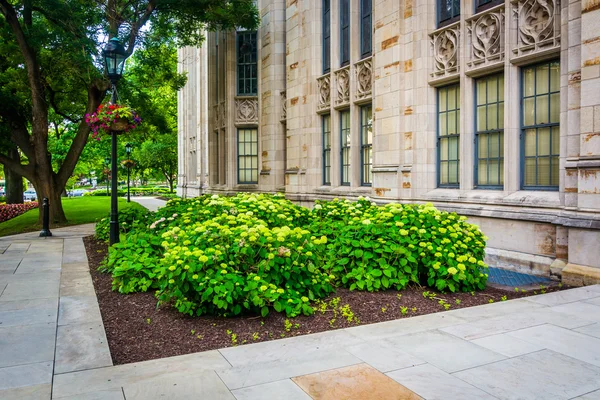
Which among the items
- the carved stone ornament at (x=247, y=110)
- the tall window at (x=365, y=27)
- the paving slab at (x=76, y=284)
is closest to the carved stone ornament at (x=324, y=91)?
the tall window at (x=365, y=27)

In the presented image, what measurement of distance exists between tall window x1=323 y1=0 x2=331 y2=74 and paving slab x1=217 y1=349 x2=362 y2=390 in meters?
13.0

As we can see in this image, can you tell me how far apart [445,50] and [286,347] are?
8707mm

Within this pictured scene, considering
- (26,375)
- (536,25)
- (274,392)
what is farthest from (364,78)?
(26,375)

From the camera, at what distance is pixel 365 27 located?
573 inches

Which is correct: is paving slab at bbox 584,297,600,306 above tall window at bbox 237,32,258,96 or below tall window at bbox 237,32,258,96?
below

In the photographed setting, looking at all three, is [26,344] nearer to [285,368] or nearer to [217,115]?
[285,368]

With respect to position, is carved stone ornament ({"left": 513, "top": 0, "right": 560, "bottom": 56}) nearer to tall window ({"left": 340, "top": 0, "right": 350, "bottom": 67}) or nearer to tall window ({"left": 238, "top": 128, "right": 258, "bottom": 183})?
tall window ({"left": 340, "top": 0, "right": 350, "bottom": 67})

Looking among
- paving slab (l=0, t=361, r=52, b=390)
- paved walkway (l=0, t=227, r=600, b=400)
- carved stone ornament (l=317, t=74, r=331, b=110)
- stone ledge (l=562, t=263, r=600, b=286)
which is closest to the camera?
paved walkway (l=0, t=227, r=600, b=400)

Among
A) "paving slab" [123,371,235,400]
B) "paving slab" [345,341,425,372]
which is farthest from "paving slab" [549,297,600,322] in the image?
"paving slab" [123,371,235,400]

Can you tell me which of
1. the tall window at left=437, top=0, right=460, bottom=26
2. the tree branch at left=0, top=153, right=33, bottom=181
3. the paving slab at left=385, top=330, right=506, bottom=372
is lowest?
the paving slab at left=385, top=330, right=506, bottom=372

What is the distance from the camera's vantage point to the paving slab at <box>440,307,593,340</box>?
18.2 ft

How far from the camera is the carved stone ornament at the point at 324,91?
16.3 m

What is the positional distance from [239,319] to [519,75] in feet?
23.8

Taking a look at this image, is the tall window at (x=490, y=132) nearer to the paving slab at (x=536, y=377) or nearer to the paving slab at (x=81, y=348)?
the paving slab at (x=536, y=377)
